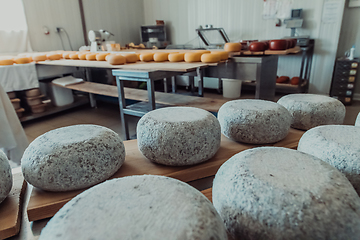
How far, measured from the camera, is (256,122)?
0.84 meters

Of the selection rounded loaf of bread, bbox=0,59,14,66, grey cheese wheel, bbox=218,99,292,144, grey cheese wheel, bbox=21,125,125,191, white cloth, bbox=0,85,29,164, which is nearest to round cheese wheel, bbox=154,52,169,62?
white cloth, bbox=0,85,29,164

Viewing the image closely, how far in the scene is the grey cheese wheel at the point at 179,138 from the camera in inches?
28.4

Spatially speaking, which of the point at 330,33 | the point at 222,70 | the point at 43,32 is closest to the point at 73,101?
the point at 43,32

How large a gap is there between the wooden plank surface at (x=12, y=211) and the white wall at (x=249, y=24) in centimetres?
416

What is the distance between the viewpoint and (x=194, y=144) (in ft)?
2.42

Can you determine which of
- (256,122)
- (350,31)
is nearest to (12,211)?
(256,122)

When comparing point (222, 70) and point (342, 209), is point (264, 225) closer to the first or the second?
point (342, 209)

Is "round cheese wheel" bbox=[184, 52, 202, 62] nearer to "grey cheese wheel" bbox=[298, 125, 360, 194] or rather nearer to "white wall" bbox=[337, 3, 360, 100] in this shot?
"grey cheese wheel" bbox=[298, 125, 360, 194]

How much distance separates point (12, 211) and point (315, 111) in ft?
3.62

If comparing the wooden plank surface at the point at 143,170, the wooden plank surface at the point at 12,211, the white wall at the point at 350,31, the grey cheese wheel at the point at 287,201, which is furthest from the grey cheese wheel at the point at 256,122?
the white wall at the point at 350,31

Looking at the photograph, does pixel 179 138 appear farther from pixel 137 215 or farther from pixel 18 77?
pixel 18 77

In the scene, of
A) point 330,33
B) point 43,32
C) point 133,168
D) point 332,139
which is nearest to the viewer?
point 332,139

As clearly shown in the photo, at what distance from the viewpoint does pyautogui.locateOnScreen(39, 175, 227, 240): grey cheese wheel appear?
0.35 metres

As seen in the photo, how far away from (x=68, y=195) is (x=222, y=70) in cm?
180
